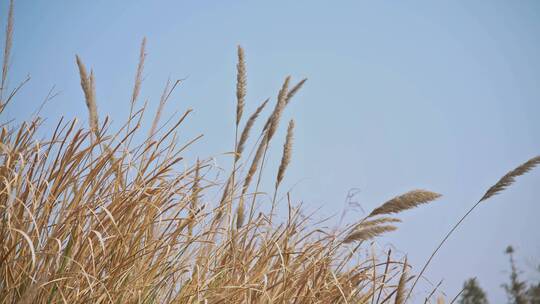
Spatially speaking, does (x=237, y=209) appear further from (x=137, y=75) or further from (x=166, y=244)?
(x=137, y=75)

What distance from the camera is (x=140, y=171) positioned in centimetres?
209

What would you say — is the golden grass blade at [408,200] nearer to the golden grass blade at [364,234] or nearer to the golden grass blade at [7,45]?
the golden grass blade at [364,234]

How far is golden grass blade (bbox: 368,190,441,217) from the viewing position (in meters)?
2.27

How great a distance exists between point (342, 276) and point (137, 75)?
1.31 m

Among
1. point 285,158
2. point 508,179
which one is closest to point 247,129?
point 285,158

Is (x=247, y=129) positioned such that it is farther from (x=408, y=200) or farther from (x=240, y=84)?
(x=408, y=200)

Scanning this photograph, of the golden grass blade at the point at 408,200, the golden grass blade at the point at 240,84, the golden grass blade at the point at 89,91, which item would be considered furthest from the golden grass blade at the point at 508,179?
the golden grass blade at the point at 89,91

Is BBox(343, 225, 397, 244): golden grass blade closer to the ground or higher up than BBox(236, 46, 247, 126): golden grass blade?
closer to the ground

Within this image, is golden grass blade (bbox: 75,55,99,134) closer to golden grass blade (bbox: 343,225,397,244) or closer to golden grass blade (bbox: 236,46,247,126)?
golden grass blade (bbox: 236,46,247,126)

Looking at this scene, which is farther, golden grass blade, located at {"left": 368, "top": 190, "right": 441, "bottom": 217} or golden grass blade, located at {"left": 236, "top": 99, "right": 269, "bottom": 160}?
golden grass blade, located at {"left": 236, "top": 99, "right": 269, "bottom": 160}

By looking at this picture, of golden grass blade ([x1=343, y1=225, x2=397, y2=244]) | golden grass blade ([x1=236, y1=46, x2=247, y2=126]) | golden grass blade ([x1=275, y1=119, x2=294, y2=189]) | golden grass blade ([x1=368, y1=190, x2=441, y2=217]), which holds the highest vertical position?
golden grass blade ([x1=236, y1=46, x2=247, y2=126])

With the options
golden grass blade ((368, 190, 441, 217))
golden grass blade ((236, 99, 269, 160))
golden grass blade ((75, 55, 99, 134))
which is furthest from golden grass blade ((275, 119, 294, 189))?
golden grass blade ((75, 55, 99, 134))

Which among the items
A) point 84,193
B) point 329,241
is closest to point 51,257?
point 84,193

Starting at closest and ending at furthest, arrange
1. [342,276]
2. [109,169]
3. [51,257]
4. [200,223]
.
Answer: [51,257]
[109,169]
[200,223]
[342,276]
